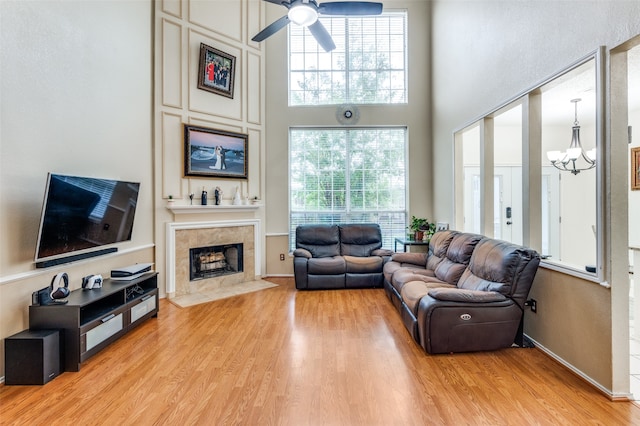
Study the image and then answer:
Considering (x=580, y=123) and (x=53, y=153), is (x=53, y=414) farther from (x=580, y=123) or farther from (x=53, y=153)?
(x=580, y=123)

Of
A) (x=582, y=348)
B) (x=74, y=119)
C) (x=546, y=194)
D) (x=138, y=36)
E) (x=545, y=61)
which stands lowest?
(x=582, y=348)

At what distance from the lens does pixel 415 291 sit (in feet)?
10.0

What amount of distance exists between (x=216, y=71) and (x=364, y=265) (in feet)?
12.6

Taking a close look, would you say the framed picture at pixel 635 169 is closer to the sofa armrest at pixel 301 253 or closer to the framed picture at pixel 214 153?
the sofa armrest at pixel 301 253

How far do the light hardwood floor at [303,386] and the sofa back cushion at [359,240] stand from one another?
81.6 inches

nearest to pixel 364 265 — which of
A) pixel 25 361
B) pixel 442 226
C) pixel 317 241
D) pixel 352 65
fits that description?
pixel 317 241

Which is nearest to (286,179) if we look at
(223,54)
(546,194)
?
(223,54)

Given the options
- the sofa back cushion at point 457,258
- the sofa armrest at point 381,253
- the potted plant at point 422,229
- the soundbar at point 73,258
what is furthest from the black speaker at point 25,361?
the potted plant at point 422,229

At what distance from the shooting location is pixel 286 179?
220 inches

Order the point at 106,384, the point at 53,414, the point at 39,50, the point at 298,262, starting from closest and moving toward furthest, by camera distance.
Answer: the point at 53,414 → the point at 106,384 → the point at 39,50 → the point at 298,262

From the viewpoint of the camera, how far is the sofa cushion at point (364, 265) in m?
4.76

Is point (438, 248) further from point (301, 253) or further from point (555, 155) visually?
point (555, 155)

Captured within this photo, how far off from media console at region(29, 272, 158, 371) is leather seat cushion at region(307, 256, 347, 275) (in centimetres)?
214

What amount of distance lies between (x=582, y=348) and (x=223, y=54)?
5646 millimetres
